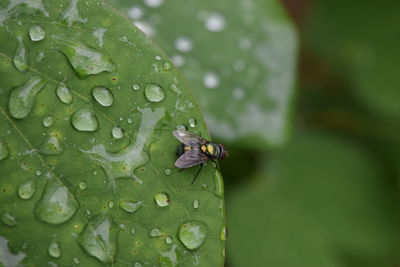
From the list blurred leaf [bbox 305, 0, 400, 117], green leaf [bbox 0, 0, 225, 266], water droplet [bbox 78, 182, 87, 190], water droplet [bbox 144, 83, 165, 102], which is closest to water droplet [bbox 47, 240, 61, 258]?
green leaf [bbox 0, 0, 225, 266]

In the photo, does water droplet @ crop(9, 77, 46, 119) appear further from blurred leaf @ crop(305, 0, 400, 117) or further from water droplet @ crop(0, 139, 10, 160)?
blurred leaf @ crop(305, 0, 400, 117)

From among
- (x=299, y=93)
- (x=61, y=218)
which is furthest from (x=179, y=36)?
(x=299, y=93)

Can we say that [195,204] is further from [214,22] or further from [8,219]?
[214,22]

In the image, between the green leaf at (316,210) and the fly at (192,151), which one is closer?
the fly at (192,151)

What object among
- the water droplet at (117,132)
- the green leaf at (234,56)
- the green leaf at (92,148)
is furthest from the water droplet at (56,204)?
the green leaf at (234,56)

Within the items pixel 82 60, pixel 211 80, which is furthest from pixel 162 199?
pixel 211 80

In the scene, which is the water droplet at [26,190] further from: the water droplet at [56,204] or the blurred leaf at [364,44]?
the blurred leaf at [364,44]

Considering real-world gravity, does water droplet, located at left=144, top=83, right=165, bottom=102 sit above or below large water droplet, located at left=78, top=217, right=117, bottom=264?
above
